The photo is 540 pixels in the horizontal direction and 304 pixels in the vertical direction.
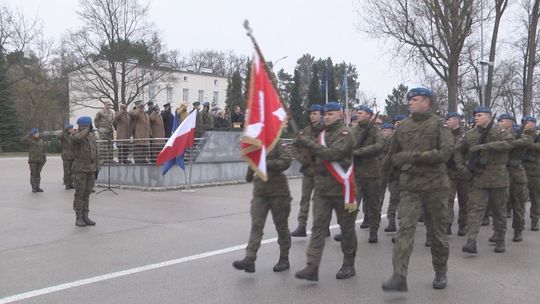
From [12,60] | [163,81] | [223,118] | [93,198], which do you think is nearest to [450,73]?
[223,118]

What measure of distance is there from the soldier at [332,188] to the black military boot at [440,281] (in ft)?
3.03

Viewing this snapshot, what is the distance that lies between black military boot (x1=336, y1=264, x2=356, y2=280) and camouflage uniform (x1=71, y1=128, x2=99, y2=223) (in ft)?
17.8

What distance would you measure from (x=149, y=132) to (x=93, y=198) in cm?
358

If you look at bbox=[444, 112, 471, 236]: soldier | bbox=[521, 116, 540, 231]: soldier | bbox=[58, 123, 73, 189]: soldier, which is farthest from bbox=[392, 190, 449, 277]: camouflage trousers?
bbox=[58, 123, 73, 189]: soldier

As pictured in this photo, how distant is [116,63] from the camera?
4431cm

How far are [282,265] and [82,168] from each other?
4795 mm

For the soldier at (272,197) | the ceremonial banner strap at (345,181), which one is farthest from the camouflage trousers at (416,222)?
the soldier at (272,197)

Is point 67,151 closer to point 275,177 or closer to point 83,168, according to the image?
point 83,168

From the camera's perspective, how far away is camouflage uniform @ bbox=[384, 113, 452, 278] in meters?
5.30

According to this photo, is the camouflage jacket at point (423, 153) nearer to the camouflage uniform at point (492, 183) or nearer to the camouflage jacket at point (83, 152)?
the camouflage uniform at point (492, 183)

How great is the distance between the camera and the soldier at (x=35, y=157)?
1521cm

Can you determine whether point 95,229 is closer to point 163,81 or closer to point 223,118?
point 223,118

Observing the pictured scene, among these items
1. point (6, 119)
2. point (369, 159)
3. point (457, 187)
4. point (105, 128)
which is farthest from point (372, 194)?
point (6, 119)

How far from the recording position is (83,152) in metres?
9.45
